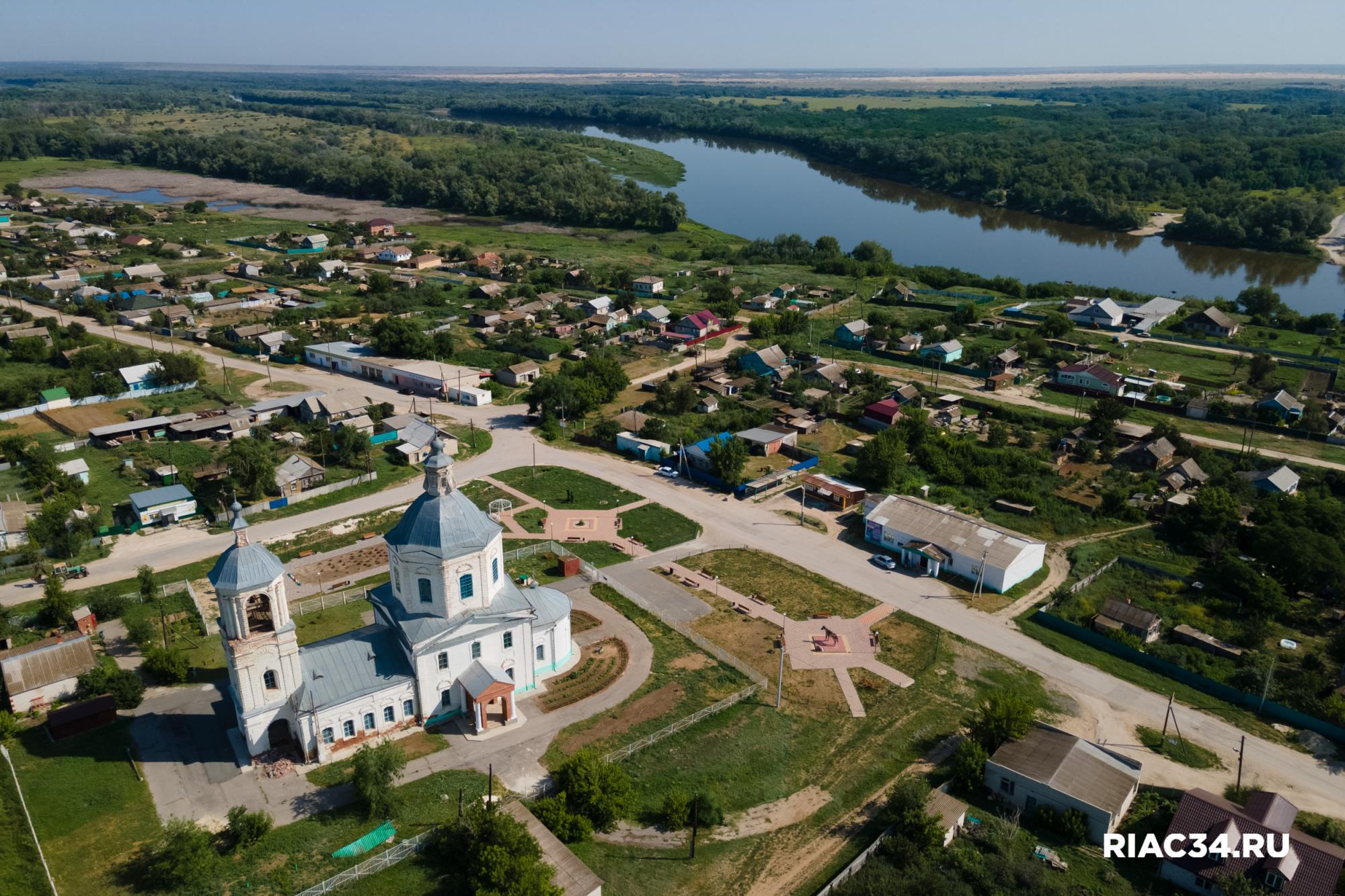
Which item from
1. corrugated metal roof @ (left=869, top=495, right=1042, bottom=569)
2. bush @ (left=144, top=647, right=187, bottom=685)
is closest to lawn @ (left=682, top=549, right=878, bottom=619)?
corrugated metal roof @ (left=869, top=495, right=1042, bottom=569)

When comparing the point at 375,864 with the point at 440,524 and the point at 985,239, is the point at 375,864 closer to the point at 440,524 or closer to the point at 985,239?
the point at 440,524

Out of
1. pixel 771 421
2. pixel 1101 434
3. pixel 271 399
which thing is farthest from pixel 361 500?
pixel 1101 434

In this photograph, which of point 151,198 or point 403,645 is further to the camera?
point 151,198

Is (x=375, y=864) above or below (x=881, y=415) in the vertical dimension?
below

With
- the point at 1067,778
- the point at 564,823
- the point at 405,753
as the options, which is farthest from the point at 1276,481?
the point at 405,753

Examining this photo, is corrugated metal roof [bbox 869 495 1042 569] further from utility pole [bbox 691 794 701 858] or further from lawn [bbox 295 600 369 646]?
lawn [bbox 295 600 369 646]

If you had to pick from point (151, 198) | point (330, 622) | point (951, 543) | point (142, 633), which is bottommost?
point (330, 622)

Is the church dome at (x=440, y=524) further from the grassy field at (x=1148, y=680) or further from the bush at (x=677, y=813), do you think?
the grassy field at (x=1148, y=680)

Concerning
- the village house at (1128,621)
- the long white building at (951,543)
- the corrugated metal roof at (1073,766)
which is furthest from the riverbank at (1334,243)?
the corrugated metal roof at (1073,766)
